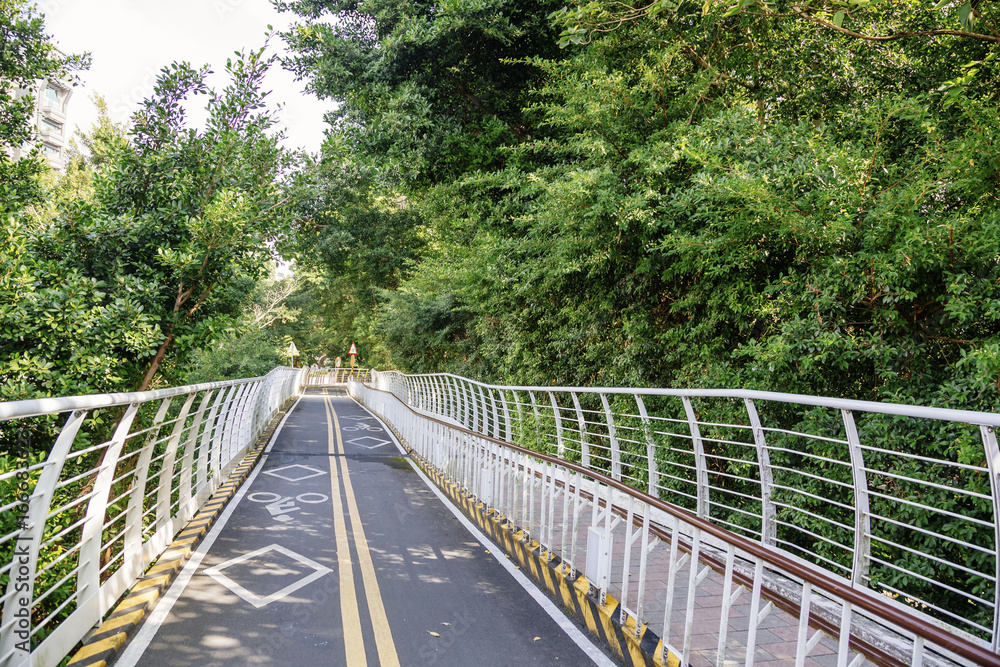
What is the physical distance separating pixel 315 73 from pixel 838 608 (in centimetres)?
1567

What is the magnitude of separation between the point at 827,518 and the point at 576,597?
2.29 metres

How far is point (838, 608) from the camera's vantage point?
172 inches

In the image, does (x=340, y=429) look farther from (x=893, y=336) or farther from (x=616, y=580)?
(x=893, y=336)

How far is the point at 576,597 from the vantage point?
16.0 feet

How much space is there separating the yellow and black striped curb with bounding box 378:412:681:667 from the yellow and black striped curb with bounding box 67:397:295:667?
3231 mm

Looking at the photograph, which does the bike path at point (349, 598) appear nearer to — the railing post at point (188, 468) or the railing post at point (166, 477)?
the railing post at point (188, 468)

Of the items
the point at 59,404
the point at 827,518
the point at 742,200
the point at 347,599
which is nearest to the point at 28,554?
the point at 59,404

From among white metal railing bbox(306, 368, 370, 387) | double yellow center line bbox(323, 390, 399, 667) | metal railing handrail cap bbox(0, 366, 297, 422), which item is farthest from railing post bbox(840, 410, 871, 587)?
white metal railing bbox(306, 368, 370, 387)

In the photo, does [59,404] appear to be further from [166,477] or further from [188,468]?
[188,468]

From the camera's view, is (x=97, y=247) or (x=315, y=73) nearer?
(x=97, y=247)

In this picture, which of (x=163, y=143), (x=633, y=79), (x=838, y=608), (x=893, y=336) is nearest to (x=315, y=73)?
(x=163, y=143)

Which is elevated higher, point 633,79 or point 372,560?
point 633,79

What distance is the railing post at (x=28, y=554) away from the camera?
292 centimetres

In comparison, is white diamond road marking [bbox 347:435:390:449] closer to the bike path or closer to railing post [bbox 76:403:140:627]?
the bike path
